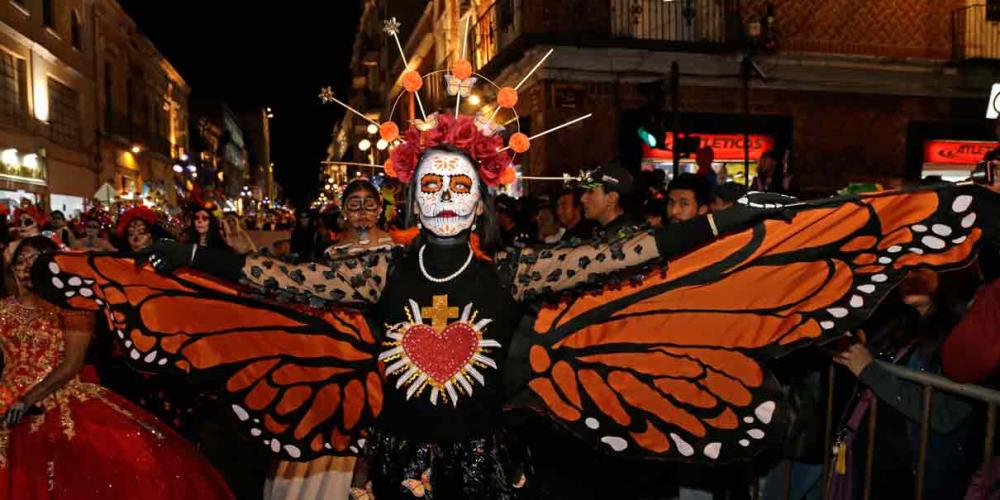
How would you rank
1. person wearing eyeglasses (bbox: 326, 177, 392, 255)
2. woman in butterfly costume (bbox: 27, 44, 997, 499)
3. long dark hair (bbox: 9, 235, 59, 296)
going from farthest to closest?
person wearing eyeglasses (bbox: 326, 177, 392, 255) < long dark hair (bbox: 9, 235, 59, 296) < woman in butterfly costume (bbox: 27, 44, 997, 499)

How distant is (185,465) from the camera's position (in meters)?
3.90

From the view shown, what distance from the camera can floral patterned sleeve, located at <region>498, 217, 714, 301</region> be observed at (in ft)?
9.10

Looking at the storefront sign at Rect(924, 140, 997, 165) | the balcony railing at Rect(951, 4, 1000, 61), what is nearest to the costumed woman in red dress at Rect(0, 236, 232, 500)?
the storefront sign at Rect(924, 140, 997, 165)

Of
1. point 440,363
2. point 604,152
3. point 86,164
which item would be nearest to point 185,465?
point 440,363

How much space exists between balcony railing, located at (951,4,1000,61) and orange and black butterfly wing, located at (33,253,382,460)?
14.3 metres

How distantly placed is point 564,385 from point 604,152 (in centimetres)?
991

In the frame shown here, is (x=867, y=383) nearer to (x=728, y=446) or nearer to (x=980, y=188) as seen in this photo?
(x=728, y=446)

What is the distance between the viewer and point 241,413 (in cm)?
320

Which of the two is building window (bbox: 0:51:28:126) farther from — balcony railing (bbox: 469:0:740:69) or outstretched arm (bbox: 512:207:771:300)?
outstretched arm (bbox: 512:207:771:300)

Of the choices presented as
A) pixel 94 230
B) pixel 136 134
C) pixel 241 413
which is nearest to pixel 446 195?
pixel 241 413

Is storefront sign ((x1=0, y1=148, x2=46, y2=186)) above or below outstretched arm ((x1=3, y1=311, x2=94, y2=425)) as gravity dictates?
above

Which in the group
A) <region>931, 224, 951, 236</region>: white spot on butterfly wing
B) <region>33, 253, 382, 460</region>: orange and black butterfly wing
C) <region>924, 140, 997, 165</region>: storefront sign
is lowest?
<region>33, 253, 382, 460</region>: orange and black butterfly wing

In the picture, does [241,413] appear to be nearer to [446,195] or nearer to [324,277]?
[324,277]

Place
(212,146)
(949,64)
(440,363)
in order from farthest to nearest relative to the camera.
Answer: (212,146), (949,64), (440,363)
